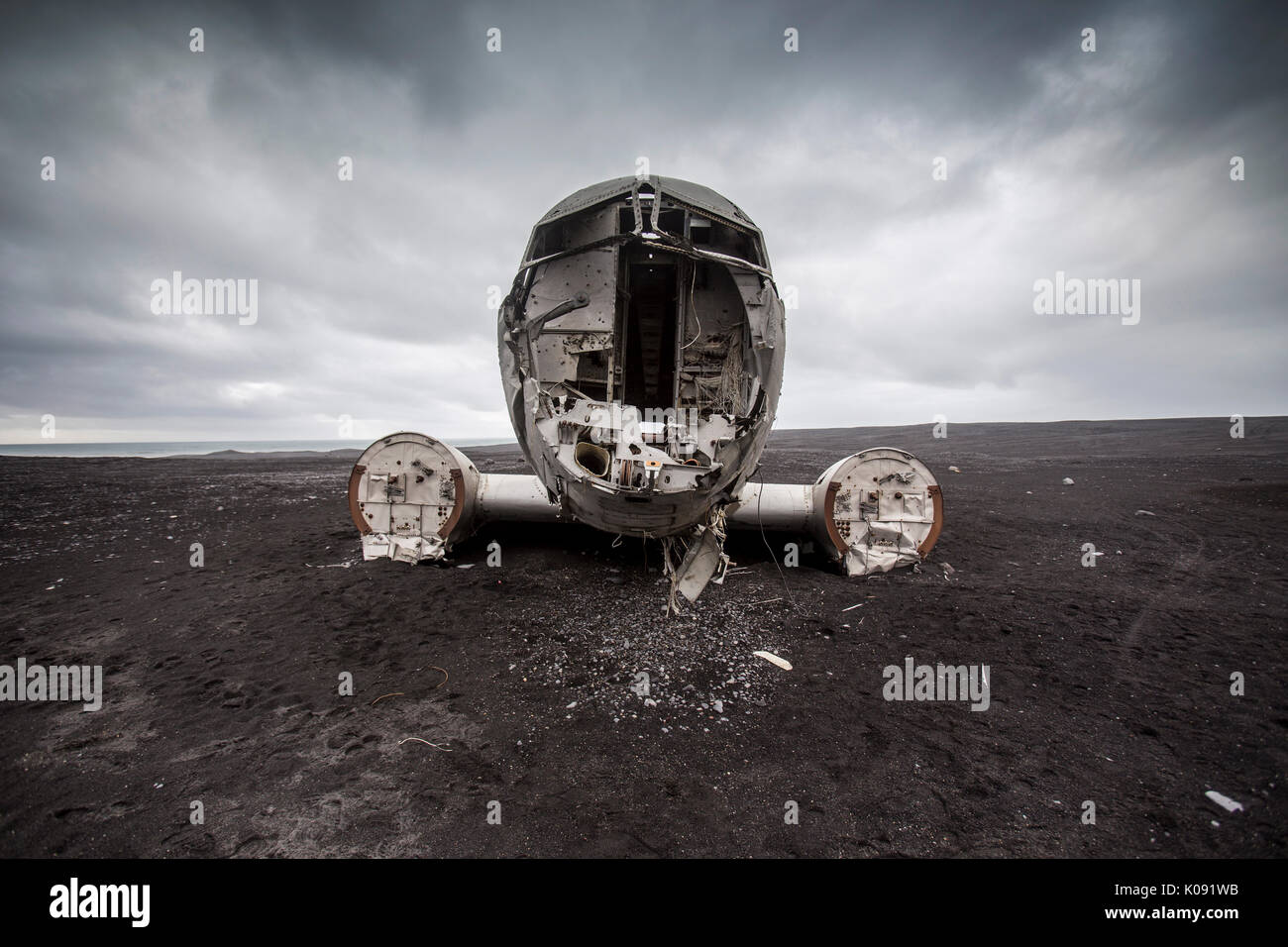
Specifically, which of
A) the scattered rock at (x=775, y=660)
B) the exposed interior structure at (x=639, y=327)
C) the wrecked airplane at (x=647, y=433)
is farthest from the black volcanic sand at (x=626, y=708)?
the exposed interior structure at (x=639, y=327)

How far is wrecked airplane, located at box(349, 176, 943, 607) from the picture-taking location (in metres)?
4.29

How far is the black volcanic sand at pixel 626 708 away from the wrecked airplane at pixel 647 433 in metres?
0.52

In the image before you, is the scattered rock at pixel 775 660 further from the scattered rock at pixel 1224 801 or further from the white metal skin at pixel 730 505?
the scattered rock at pixel 1224 801

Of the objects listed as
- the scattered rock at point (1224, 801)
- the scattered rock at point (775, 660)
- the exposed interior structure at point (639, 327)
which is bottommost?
the scattered rock at point (1224, 801)

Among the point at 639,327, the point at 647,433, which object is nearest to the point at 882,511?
the point at 647,433

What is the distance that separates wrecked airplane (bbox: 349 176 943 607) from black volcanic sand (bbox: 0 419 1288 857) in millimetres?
522

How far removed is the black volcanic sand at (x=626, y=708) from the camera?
7.05 feet

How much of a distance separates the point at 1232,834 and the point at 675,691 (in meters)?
2.54

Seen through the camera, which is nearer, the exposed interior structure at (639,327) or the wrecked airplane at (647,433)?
the wrecked airplane at (647,433)

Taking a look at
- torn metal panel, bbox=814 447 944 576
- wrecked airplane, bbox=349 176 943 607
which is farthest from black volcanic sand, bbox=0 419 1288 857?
wrecked airplane, bbox=349 176 943 607

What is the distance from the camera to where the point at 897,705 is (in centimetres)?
316

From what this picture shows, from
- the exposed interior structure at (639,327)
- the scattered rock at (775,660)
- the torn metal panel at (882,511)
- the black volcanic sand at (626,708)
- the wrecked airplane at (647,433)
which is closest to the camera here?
the black volcanic sand at (626,708)

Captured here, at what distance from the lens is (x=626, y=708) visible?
3.07 m
